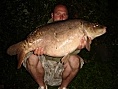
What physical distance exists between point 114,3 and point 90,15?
1002 mm

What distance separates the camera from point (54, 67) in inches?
160

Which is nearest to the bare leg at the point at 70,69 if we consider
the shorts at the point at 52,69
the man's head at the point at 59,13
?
the shorts at the point at 52,69

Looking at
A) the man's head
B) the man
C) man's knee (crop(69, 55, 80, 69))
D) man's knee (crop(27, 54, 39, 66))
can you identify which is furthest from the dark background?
the man's head

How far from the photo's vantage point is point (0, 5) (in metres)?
6.05

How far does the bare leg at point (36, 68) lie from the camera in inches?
152

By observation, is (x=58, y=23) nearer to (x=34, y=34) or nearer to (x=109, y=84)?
(x=34, y=34)

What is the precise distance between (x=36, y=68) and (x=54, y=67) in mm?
327

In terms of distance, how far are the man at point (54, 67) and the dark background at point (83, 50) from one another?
2.75 feet

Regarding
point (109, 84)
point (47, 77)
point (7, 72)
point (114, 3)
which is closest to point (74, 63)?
point (47, 77)

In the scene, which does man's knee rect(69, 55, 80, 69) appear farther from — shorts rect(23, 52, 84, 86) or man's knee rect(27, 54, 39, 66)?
man's knee rect(27, 54, 39, 66)

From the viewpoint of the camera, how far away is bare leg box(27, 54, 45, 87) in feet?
12.7

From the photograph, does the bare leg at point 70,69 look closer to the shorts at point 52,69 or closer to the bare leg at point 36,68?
the shorts at point 52,69

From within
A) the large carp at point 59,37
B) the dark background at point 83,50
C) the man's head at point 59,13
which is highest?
the man's head at point 59,13

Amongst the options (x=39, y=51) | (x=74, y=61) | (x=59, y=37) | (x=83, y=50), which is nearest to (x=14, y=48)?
(x=39, y=51)
